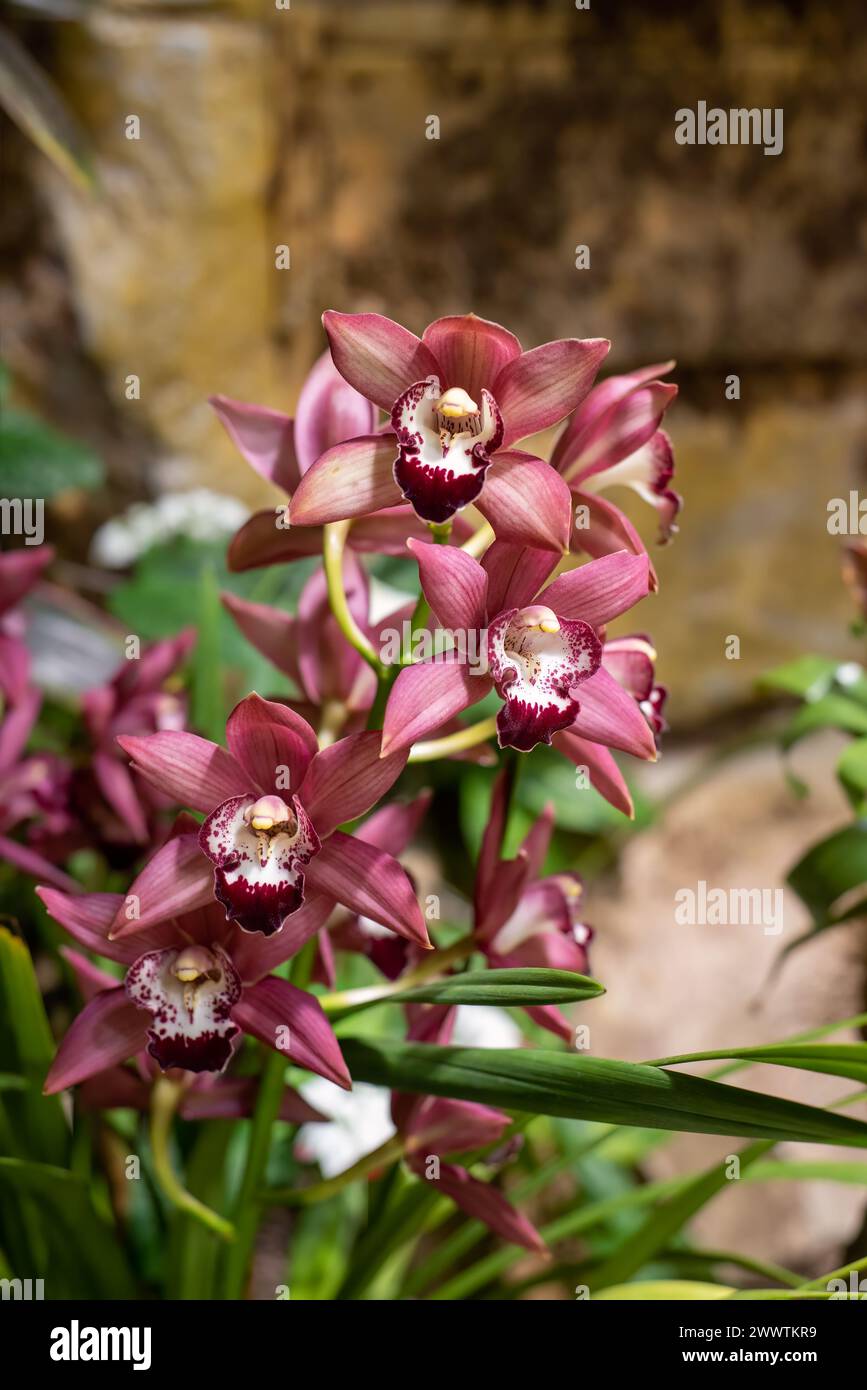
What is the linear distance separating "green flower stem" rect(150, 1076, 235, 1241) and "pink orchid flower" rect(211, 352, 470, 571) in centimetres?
30

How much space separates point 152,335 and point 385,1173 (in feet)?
3.79

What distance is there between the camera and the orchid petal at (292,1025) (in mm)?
565

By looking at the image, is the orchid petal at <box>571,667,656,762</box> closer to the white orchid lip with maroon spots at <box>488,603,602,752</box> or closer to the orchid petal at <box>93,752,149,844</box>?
the white orchid lip with maroon spots at <box>488,603,602,752</box>

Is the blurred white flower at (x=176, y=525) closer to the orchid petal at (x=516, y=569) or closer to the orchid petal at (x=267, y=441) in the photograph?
the orchid petal at (x=267, y=441)

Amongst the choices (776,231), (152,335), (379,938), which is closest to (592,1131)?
(379,938)

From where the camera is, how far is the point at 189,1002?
568 millimetres

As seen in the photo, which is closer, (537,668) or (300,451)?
(537,668)

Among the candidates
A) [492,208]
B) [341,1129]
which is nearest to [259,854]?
[341,1129]

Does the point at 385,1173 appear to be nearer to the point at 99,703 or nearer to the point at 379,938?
the point at 379,938

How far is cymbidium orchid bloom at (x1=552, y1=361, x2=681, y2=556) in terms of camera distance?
60 centimetres

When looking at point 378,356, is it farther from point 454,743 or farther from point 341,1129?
point 341,1129

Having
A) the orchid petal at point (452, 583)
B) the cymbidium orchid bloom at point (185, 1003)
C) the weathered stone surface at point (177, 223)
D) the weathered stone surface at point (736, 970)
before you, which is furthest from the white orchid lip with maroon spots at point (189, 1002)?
the weathered stone surface at point (177, 223)

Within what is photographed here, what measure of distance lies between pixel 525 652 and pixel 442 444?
4.0 inches

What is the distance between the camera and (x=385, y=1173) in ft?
2.51
